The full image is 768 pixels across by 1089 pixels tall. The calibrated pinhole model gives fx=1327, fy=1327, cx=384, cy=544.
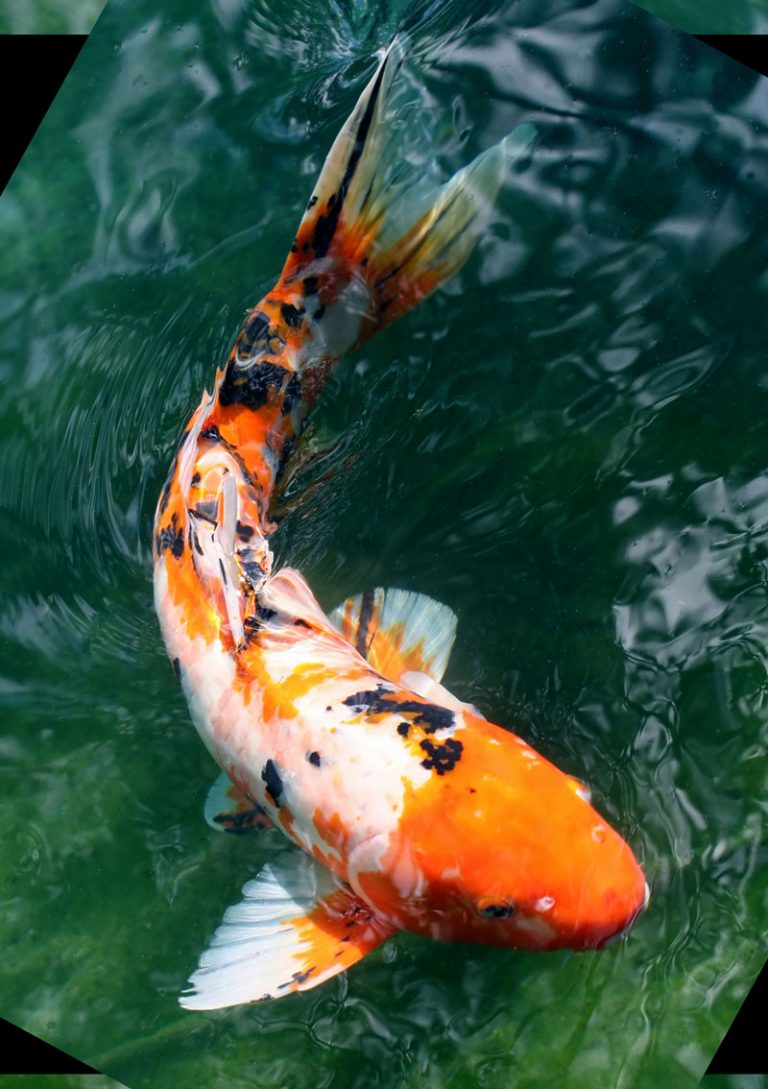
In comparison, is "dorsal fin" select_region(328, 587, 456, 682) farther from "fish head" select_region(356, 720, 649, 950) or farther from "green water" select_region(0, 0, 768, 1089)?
"fish head" select_region(356, 720, 649, 950)

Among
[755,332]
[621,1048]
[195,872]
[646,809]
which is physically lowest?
[621,1048]

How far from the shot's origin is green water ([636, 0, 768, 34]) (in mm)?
4121

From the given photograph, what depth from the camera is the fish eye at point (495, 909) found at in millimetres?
2957

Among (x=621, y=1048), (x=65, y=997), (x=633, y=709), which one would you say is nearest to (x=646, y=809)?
(x=633, y=709)

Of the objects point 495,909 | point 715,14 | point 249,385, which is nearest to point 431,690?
point 495,909

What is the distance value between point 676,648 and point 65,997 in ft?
6.48

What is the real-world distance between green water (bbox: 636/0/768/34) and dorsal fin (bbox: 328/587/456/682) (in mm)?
2005

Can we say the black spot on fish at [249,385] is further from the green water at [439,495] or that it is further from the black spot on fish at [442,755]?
the black spot on fish at [442,755]

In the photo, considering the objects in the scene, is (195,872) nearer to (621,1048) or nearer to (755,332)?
(621,1048)

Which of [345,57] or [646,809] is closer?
[646,809]

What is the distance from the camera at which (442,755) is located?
10.1ft

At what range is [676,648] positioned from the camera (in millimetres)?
3602

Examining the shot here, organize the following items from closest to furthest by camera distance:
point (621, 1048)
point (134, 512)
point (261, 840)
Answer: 1. point (621, 1048)
2. point (261, 840)
3. point (134, 512)

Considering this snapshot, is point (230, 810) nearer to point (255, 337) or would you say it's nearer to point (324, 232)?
point (255, 337)
